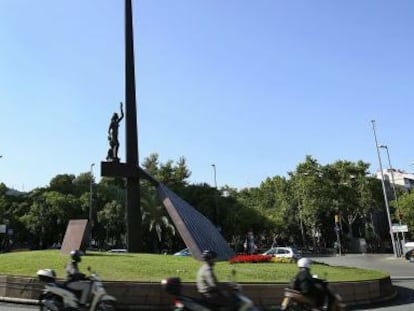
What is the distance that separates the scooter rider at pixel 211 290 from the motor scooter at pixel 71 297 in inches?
84.8

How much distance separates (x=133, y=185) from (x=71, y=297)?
16.2 metres

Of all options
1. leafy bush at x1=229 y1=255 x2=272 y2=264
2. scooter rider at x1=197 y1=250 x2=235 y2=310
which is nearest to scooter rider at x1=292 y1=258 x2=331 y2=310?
scooter rider at x1=197 y1=250 x2=235 y2=310

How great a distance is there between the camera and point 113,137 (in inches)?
1060

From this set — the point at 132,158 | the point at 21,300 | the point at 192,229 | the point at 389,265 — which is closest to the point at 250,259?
the point at 192,229

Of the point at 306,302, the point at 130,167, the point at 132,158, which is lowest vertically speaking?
the point at 306,302

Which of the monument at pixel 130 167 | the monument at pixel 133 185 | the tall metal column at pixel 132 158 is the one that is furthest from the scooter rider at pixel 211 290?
the tall metal column at pixel 132 158

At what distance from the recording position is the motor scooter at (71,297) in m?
9.52

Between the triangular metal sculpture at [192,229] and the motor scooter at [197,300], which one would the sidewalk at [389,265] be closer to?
the triangular metal sculpture at [192,229]

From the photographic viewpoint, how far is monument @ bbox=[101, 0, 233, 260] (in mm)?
22998

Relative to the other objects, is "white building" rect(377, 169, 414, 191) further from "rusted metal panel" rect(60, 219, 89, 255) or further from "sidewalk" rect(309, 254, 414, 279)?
"rusted metal panel" rect(60, 219, 89, 255)

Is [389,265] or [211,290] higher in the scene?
[389,265]

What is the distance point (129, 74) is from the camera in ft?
88.4

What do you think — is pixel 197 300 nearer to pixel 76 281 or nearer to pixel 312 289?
pixel 312 289

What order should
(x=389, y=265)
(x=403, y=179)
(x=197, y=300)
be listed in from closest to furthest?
(x=197, y=300), (x=389, y=265), (x=403, y=179)
